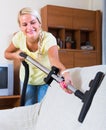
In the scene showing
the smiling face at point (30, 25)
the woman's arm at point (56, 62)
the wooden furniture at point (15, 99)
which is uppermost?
the smiling face at point (30, 25)

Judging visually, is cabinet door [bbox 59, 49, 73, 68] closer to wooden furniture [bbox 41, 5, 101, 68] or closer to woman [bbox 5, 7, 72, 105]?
wooden furniture [bbox 41, 5, 101, 68]

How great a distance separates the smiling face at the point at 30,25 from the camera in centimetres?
187

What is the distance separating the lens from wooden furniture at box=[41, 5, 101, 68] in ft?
13.4

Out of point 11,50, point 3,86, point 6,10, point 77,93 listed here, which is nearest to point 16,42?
point 11,50

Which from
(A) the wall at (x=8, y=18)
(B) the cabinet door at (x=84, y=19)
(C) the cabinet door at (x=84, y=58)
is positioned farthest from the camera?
(B) the cabinet door at (x=84, y=19)

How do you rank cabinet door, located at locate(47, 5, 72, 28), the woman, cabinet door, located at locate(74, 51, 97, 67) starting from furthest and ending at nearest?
cabinet door, located at locate(74, 51, 97, 67) < cabinet door, located at locate(47, 5, 72, 28) < the woman

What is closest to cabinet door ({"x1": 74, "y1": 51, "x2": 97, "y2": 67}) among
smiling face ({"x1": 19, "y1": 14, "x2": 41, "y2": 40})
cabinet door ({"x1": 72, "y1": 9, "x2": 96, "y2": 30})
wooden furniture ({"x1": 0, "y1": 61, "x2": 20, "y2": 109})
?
cabinet door ({"x1": 72, "y1": 9, "x2": 96, "y2": 30})

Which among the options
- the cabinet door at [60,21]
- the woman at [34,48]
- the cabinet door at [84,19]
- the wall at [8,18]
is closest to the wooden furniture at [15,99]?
the wall at [8,18]

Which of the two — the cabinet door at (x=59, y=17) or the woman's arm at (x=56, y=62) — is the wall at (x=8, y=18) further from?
the woman's arm at (x=56, y=62)

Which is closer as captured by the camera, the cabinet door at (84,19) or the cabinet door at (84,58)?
the cabinet door at (84,58)

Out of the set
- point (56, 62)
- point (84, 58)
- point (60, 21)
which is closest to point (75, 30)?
point (60, 21)

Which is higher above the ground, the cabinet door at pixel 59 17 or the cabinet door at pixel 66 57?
the cabinet door at pixel 59 17

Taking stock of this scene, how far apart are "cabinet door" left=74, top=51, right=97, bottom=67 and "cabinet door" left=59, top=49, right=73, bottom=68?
0.33ft

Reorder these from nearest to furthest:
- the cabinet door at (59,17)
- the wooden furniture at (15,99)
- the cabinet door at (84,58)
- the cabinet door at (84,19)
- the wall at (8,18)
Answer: the wooden furniture at (15,99)
the wall at (8,18)
the cabinet door at (59,17)
the cabinet door at (84,58)
the cabinet door at (84,19)
